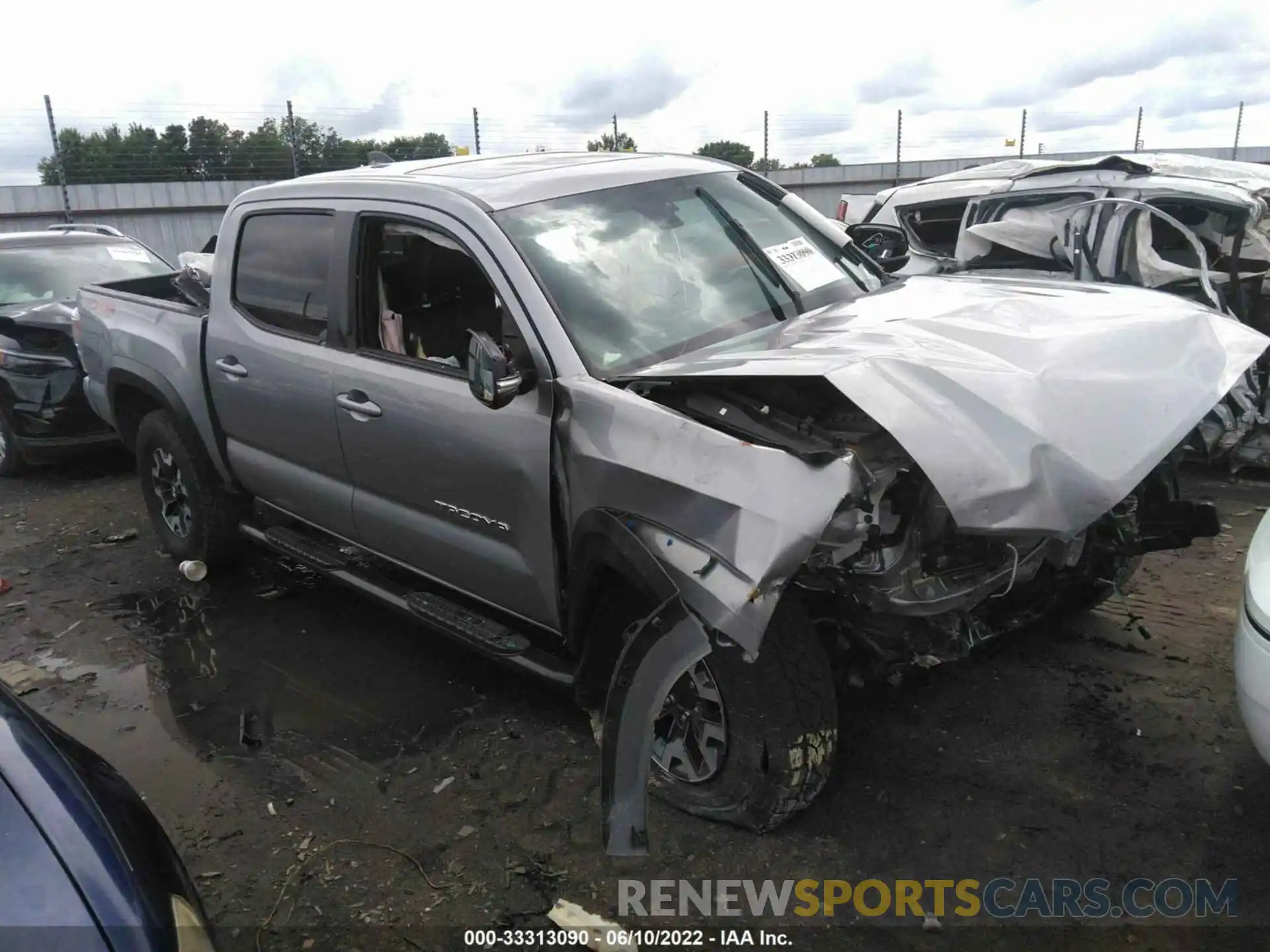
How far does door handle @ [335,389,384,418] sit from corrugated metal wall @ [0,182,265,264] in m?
13.0

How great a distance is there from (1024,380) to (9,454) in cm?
759

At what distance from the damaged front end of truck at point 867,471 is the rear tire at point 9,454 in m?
6.25

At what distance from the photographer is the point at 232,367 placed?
163 inches

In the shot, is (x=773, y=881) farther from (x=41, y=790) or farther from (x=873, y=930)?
(x=41, y=790)

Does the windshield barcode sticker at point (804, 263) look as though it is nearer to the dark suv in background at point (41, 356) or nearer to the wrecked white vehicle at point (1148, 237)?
the wrecked white vehicle at point (1148, 237)

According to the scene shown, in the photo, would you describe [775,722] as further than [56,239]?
No

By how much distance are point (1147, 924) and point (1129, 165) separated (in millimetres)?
5307

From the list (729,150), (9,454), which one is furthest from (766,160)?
(9,454)

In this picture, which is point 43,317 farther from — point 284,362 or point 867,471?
point 867,471

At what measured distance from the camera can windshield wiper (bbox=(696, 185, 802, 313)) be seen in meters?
3.37

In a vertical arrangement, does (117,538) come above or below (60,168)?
below

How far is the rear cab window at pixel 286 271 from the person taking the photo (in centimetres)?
367

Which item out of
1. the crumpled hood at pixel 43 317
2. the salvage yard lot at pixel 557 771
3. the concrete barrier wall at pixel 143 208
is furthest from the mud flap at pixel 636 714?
the concrete barrier wall at pixel 143 208

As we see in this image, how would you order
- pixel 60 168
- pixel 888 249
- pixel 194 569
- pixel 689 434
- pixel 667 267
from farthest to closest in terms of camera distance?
pixel 60 168 < pixel 194 569 < pixel 888 249 < pixel 667 267 < pixel 689 434
